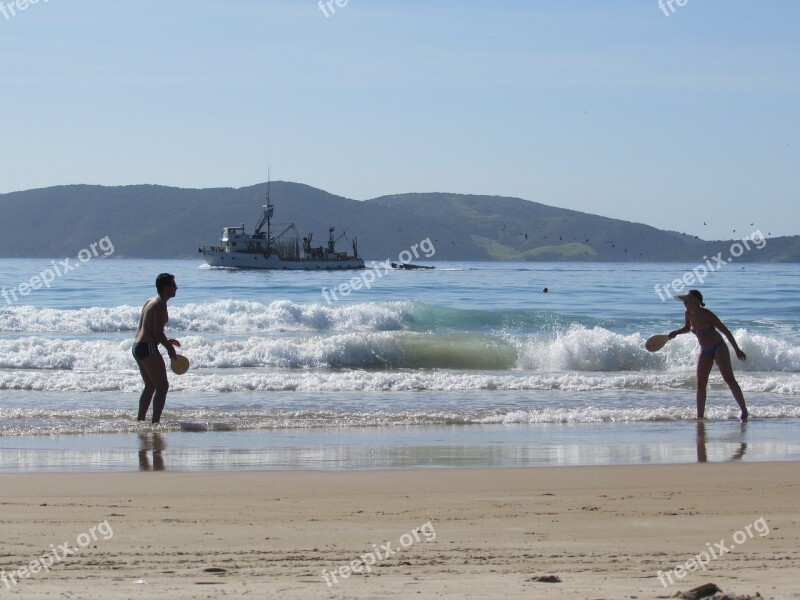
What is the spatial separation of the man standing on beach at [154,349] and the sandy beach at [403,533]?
3.35 m

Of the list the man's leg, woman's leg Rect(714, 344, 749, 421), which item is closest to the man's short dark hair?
the man's leg

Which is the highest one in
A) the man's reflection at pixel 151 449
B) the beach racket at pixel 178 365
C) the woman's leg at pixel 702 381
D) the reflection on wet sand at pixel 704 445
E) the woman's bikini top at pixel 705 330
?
the woman's bikini top at pixel 705 330

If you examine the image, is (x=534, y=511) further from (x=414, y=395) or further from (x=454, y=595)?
(x=414, y=395)

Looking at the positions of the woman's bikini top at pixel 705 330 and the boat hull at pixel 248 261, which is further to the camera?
the boat hull at pixel 248 261

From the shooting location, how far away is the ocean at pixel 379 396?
31.8ft

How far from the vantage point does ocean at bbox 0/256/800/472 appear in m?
9.68

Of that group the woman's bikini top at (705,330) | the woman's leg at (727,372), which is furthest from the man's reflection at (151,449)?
the woman's leg at (727,372)

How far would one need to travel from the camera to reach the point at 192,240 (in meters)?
196

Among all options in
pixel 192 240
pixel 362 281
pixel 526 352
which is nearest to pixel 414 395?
pixel 526 352

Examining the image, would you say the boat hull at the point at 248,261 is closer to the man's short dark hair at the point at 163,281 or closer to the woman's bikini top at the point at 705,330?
the woman's bikini top at the point at 705,330

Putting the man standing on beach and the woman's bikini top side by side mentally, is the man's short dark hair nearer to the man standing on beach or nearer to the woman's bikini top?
the man standing on beach

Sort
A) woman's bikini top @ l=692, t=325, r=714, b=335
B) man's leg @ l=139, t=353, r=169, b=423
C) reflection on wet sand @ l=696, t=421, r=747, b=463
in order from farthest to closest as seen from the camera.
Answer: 1. woman's bikini top @ l=692, t=325, r=714, b=335
2. man's leg @ l=139, t=353, r=169, b=423
3. reflection on wet sand @ l=696, t=421, r=747, b=463

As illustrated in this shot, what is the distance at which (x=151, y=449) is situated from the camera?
9.76 metres

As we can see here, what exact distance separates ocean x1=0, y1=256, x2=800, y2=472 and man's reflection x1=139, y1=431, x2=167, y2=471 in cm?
2
